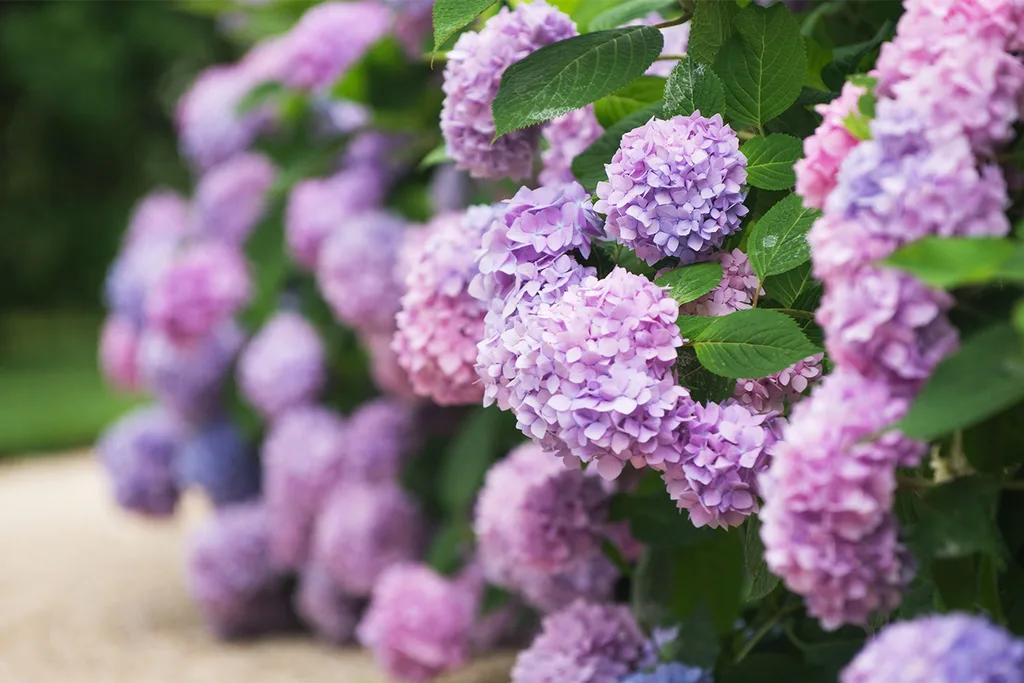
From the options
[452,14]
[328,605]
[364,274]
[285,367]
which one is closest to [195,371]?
[285,367]

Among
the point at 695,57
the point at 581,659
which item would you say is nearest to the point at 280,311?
the point at 581,659

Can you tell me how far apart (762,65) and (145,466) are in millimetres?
1699

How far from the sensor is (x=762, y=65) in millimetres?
775

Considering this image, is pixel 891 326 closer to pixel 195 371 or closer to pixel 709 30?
pixel 709 30

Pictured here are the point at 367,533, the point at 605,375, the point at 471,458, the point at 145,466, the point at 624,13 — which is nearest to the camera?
the point at 605,375

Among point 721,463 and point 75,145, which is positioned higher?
point 721,463

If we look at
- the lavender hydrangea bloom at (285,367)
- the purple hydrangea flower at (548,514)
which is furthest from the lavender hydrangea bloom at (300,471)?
the purple hydrangea flower at (548,514)

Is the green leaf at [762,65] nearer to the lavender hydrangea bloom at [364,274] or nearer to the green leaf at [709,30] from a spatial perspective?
the green leaf at [709,30]

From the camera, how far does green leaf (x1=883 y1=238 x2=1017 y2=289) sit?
521 mm

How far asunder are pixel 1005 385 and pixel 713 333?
20 centimetres

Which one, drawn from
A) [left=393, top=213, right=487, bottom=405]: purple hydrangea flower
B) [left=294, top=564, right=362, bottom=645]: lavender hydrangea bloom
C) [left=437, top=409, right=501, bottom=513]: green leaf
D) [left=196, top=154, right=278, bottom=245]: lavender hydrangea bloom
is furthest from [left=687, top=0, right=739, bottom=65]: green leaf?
[left=196, top=154, right=278, bottom=245]: lavender hydrangea bloom

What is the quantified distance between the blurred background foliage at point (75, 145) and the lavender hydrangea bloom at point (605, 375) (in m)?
6.28

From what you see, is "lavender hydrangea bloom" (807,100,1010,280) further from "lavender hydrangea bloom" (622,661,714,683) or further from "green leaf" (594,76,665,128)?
"lavender hydrangea bloom" (622,661,714,683)

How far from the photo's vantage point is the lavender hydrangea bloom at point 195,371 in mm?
2088
